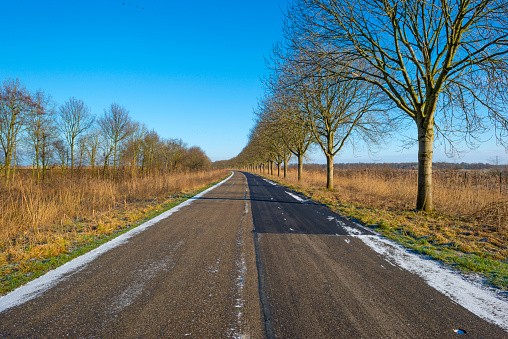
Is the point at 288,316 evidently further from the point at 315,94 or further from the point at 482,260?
the point at 315,94

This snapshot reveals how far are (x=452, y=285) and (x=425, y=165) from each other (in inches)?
232

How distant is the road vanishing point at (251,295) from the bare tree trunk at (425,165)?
422cm

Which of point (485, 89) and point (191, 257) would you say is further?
point (485, 89)

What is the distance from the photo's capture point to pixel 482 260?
3926 millimetres

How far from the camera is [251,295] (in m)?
2.77

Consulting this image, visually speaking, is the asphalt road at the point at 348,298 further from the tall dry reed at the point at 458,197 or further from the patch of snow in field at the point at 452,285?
the tall dry reed at the point at 458,197

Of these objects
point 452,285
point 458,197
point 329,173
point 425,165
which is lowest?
point 452,285

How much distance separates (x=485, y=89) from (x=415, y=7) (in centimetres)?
323

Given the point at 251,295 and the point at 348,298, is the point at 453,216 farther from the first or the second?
the point at 251,295

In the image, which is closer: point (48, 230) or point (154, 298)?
point (154, 298)

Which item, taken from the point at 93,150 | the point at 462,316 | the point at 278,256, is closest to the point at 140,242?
the point at 278,256

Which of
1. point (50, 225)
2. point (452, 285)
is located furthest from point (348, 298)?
point (50, 225)

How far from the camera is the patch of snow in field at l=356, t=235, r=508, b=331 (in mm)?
2497

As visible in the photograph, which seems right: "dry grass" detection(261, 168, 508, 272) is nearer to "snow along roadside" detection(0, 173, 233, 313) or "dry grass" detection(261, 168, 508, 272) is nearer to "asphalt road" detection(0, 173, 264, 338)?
"asphalt road" detection(0, 173, 264, 338)
